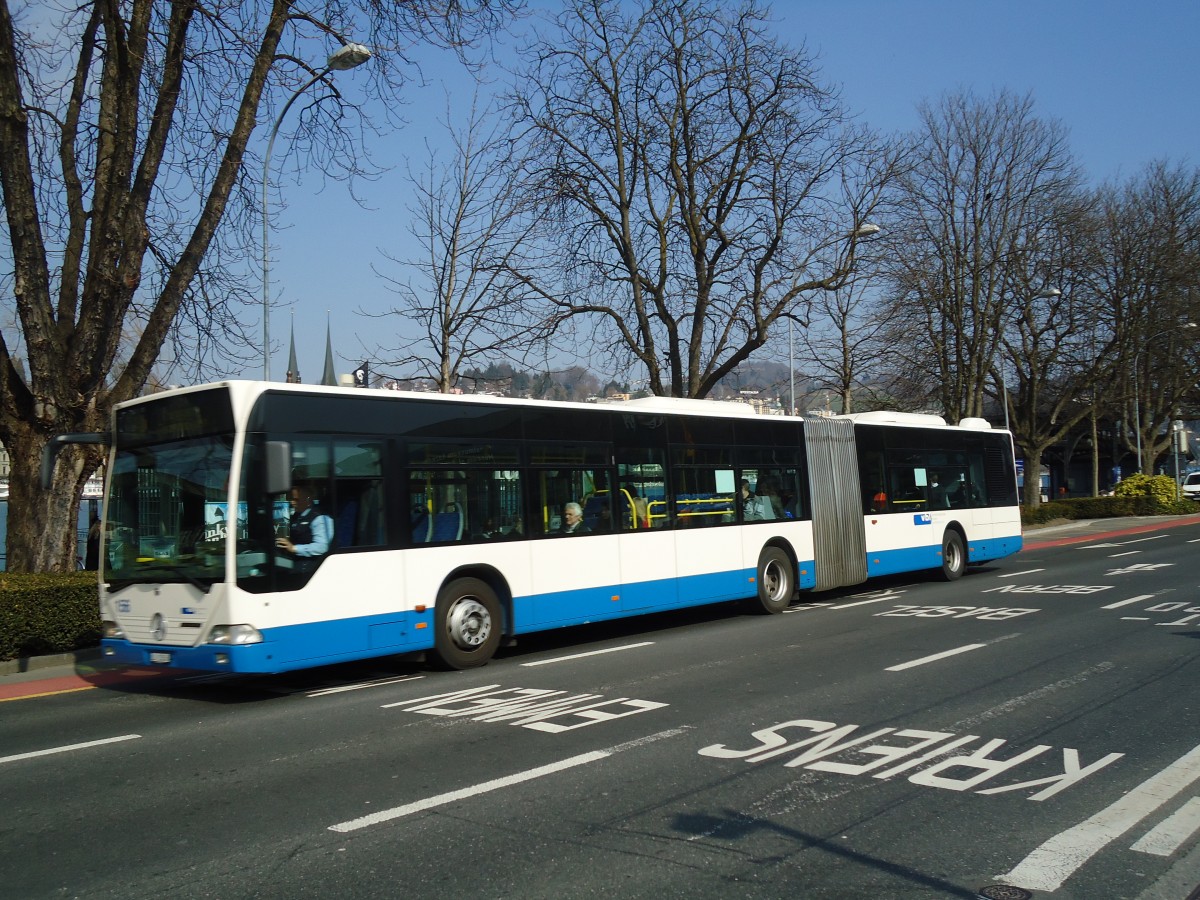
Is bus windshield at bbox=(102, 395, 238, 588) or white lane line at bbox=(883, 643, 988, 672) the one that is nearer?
bus windshield at bbox=(102, 395, 238, 588)

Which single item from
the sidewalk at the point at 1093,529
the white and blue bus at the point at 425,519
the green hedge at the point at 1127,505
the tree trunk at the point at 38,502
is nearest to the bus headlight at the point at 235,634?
the white and blue bus at the point at 425,519

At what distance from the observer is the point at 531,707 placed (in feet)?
29.5

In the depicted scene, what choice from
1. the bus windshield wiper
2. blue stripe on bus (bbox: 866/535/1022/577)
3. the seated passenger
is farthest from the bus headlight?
blue stripe on bus (bbox: 866/535/1022/577)

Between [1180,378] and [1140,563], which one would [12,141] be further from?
[1180,378]

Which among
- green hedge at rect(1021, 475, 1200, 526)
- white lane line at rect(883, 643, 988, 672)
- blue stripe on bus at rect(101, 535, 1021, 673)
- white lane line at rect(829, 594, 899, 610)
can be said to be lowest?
white lane line at rect(883, 643, 988, 672)

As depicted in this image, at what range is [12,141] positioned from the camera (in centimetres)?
1348

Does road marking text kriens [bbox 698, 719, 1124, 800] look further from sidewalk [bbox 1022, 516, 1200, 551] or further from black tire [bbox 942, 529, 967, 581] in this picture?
sidewalk [bbox 1022, 516, 1200, 551]

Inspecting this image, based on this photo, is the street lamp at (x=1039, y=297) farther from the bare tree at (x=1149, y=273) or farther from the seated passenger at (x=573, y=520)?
the seated passenger at (x=573, y=520)

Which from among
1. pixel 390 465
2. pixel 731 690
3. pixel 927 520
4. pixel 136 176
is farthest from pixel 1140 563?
pixel 136 176

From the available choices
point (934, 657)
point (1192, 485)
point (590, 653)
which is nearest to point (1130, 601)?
point (934, 657)

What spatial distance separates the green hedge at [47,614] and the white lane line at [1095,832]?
10.3 m

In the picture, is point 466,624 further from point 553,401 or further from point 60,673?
point 60,673

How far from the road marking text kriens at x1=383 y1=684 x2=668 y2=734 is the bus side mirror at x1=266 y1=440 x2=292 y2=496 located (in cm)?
213

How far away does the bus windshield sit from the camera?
9.66 metres
